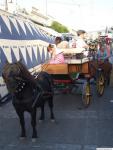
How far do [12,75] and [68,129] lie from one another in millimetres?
2298

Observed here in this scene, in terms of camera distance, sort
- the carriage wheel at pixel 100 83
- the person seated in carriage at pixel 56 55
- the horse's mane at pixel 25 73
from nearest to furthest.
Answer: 1. the horse's mane at pixel 25 73
2. the person seated in carriage at pixel 56 55
3. the carriage wheel at pixel 100 83

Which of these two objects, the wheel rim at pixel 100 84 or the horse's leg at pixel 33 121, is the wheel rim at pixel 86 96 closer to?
the wheel rim at pixel 100 84

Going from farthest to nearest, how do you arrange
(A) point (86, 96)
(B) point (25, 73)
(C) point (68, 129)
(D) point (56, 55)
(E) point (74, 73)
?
(D) point (56, 55), (E) point (74, 73), (A) point (86, 96), (C) point (68, 129), (B) point (25, 73)

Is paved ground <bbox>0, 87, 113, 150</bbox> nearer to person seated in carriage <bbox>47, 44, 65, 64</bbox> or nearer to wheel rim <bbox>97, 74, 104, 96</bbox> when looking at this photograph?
wheel rim <bbox>97, 74, 104, 96</bbox>

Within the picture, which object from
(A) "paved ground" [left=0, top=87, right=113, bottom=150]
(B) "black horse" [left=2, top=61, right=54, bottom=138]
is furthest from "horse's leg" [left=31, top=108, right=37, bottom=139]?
(A) "paved ground" [left=0, top=87, right=113, bottom=150]

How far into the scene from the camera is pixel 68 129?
28.1 feet

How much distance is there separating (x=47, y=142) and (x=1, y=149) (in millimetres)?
955

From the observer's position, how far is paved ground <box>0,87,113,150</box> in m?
7.44

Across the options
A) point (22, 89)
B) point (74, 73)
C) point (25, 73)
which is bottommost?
point (74, 73)

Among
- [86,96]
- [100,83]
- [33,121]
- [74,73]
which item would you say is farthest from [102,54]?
[33,121]

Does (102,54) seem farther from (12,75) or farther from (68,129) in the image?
(12,75)

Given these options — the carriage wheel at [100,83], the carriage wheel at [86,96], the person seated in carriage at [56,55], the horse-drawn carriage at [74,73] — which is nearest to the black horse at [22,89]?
the carriage wheel at [86,96]

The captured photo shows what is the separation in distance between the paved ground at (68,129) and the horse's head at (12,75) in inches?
49.3

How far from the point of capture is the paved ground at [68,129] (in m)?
7.44
